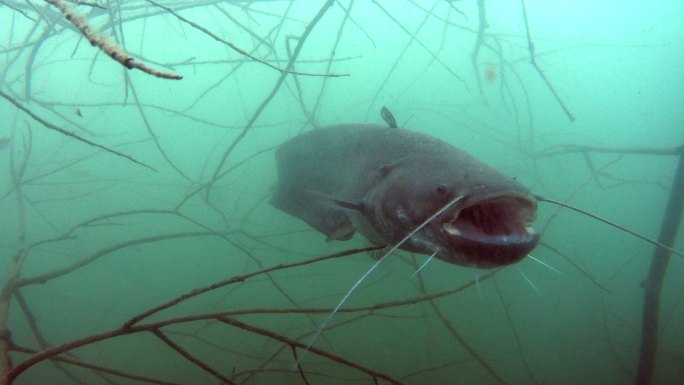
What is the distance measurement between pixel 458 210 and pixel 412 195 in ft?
1.03

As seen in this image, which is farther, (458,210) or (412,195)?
(412,195)

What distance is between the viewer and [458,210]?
4.77ft

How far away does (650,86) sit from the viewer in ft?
32.3

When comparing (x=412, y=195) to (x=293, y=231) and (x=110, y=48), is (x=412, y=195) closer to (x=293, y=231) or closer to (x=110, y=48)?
(x=110, y=48)

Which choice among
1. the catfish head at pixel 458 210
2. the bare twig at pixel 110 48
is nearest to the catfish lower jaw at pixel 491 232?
the catfish head at pixel 458 210

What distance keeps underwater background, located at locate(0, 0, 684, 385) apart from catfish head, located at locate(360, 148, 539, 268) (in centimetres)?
43

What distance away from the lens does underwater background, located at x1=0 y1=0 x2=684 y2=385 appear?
14.2 ft

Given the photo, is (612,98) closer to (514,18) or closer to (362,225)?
(514,18)

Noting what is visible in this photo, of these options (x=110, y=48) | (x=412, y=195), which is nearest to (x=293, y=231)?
(x=412, y=195)

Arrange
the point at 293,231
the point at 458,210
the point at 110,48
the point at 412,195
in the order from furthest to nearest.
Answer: the point at 293,231 → the point at 412,195 → the point at 458,210 → the point at 110,48

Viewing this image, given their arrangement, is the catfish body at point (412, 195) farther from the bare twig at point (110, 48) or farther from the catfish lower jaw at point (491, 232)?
the bare twig at point (110, 48)

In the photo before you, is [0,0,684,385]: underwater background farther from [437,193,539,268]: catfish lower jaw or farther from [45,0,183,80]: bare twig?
[45,0,183,80]: bare twig

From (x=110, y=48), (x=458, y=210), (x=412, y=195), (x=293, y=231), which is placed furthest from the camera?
(x=293, y=231)

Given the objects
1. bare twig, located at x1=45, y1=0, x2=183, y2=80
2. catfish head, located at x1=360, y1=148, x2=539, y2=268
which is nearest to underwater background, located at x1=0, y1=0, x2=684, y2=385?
catfish head, located at x1=360, y1=148, x2=539, y2=268
